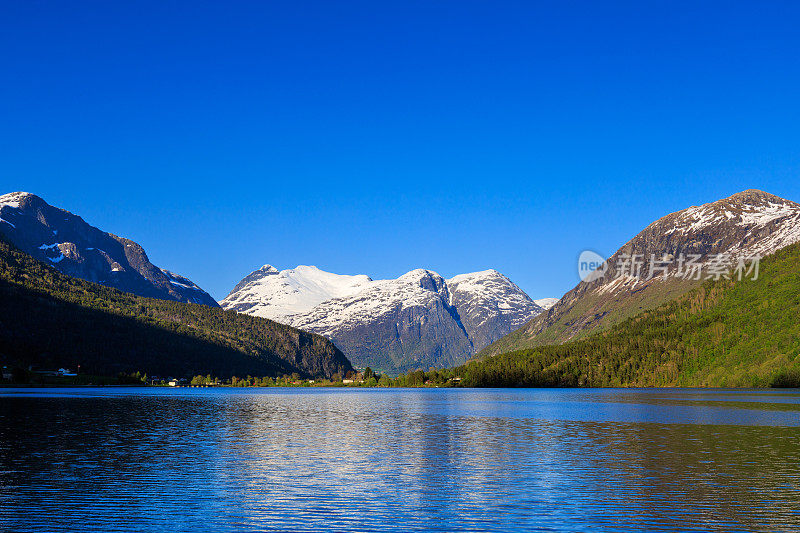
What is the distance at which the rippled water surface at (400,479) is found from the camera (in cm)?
4284

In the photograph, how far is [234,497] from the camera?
50906 millimetres

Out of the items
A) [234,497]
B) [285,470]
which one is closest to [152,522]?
[234,497]

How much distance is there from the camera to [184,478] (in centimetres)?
5888

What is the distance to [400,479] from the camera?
195 feet

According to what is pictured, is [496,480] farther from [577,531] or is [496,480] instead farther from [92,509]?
[92,509]

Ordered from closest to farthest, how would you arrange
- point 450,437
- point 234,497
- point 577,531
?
point 577,531, point 234,497, point 450,437

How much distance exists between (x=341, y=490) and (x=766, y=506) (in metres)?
29.9

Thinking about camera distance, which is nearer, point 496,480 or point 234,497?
point 234,497

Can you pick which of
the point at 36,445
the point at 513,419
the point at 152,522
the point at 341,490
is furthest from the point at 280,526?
the point at 513,419

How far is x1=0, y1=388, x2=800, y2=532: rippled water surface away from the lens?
141 ft

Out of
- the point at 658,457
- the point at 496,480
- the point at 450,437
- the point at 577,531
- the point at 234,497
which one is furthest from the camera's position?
the point at 450,437

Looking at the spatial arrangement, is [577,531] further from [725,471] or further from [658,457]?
[658,457]

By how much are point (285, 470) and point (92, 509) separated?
21.4 metres

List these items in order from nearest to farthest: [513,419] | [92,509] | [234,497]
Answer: [92,509] < [234,497] < [513,419]
